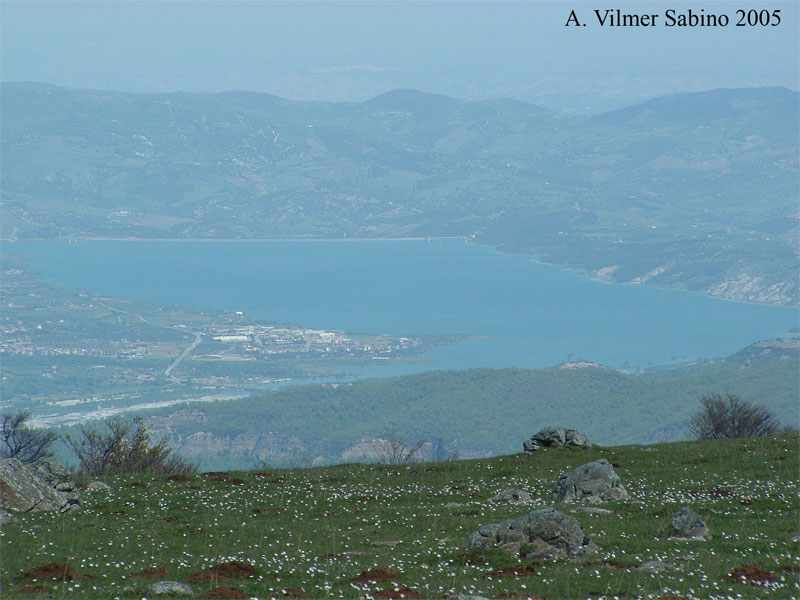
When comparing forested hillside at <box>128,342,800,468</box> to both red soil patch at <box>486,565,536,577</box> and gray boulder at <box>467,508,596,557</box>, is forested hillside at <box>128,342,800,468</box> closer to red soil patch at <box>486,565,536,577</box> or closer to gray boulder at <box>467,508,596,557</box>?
gray boulder at <box>467,508,596,557</box>

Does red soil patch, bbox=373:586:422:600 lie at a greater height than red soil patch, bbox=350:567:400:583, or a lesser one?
lesser

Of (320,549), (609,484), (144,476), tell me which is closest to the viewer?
(320,549)

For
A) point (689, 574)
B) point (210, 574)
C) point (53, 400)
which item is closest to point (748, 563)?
point (689, 574)

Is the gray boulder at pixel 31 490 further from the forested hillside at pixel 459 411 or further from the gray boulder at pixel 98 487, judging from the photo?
the forested hillside at pixel 459 411

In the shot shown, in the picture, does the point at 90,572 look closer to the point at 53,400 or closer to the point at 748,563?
the point at 748,563

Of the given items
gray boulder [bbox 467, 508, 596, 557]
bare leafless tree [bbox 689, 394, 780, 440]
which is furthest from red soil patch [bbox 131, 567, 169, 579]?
bare leafless tree [bbox 689, 394, 780, 440]

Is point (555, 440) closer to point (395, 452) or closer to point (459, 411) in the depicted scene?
point (395, 452)
